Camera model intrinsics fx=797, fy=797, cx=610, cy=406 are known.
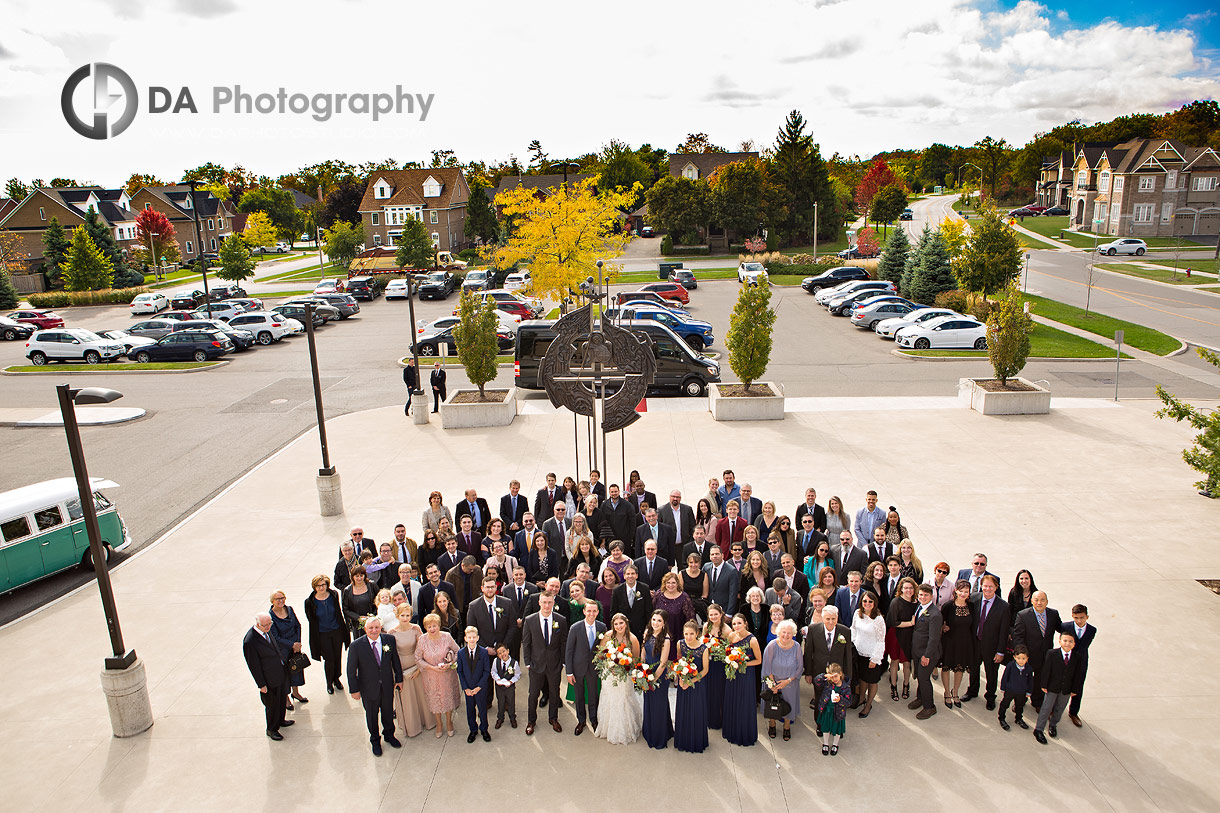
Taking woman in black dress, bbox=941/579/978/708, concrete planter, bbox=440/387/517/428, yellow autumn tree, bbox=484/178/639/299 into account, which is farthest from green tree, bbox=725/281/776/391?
yellow autumn tree, bbox=484/178/639/299

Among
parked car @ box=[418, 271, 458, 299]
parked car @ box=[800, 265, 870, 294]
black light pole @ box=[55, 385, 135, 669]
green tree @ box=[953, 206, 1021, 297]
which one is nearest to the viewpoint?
black light pole @ box=[55, 385, 135, 669]

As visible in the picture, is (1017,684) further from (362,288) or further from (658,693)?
(362,288)

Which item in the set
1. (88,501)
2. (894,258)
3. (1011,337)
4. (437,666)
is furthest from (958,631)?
(894,258)

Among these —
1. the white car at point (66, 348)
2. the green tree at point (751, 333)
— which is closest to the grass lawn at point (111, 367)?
the white car at point (66, 348)

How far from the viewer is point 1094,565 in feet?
40.0

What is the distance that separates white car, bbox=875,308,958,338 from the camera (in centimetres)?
3155

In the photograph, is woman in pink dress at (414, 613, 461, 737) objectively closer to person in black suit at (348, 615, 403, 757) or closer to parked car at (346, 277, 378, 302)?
person in black suit at (348, 615, 403, 757)

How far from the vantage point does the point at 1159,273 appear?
52.2m

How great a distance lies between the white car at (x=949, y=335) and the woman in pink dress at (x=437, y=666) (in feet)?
84.1

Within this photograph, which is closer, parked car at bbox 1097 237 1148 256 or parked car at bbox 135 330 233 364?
parked car at bbox 135 330 233 364

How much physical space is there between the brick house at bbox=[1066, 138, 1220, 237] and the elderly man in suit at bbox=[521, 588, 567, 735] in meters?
82.8

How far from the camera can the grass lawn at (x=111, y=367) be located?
3058 centimetres

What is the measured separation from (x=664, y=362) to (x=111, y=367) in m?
22.4

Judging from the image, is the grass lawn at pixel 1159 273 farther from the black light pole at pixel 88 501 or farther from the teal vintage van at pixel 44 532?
the black light pole at pixel 88 501
